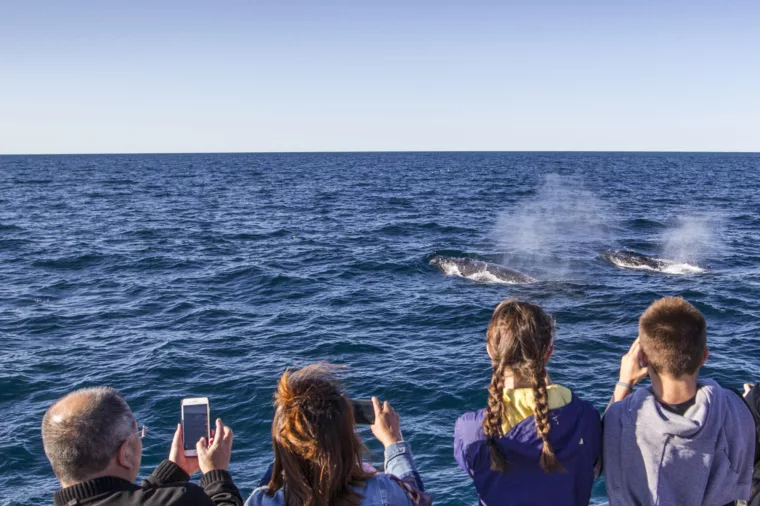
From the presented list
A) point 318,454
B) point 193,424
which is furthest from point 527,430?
point 193,424

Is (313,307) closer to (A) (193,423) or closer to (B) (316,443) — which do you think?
(A) (193,423)

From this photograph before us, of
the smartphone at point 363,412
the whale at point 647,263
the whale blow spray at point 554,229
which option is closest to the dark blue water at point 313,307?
the whale blow spray at point 554,229

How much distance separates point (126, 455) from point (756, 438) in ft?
12.8

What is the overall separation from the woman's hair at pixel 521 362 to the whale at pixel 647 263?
25.5 meters

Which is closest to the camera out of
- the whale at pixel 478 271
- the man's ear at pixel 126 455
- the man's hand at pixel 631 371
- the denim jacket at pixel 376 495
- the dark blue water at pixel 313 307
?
the denim jacket at pixel 376 495

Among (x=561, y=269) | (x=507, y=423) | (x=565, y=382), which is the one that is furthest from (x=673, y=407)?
(x=561, y=269)

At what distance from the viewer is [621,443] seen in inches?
175

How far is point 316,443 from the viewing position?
3545 millimetres

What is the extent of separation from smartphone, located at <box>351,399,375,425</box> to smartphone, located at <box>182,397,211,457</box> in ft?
3.25

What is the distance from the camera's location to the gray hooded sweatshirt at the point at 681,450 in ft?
14.1

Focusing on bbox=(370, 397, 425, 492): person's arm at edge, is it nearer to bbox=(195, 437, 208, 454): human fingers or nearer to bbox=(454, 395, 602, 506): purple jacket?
bbox=(454, 395, 602, 506): purple jacket

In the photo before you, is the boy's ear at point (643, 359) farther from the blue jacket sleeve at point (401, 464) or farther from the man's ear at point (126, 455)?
the man's ear at point (126, 455)

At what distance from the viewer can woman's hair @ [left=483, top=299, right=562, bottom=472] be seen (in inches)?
167

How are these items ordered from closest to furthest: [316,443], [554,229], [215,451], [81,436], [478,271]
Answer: [316,443] < [81,436] < [215,451] < [478,271] < [554,229]
